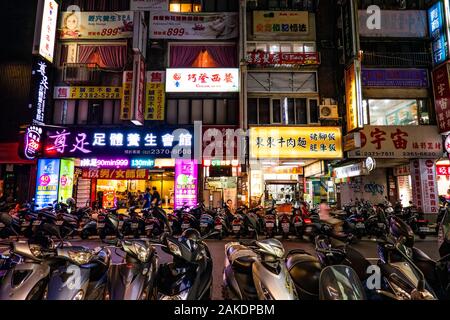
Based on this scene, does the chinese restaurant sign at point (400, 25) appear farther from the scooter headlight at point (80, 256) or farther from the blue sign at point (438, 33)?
the scooter headlight at point (80, 256)

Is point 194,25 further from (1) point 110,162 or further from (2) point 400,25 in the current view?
(2) point 400,25

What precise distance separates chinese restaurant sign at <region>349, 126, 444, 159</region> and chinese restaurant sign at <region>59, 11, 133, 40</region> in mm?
14163

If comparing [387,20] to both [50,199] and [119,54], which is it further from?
[50,199]

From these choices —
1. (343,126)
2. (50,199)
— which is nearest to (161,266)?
(50,199)

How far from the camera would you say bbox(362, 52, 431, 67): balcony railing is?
15281 millimetres

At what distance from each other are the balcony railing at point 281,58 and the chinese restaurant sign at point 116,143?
5.57 metres

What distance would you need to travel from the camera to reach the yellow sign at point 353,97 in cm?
1280

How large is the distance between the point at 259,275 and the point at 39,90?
48.2ft

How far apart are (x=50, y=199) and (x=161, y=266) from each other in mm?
12884

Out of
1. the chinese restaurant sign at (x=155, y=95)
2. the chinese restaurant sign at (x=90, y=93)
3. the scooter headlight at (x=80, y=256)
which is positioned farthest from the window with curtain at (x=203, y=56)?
the scooter headlight at (x=80, y=256)

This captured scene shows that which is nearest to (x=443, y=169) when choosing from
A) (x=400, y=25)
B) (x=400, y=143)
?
(x=400, y=143)

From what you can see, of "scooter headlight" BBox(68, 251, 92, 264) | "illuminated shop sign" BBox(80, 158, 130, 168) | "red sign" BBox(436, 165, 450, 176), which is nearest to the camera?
"scooter headlight" BBox(68, 251, 92, 264)

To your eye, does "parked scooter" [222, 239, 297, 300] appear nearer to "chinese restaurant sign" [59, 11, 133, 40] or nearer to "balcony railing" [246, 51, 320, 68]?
"balcony railing" [246, 51, 320, 68]

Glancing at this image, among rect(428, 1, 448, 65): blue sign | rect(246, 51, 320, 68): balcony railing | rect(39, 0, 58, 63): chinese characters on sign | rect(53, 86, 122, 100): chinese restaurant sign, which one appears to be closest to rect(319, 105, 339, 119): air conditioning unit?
rect(246, 51, 320, 68): balcony railing
